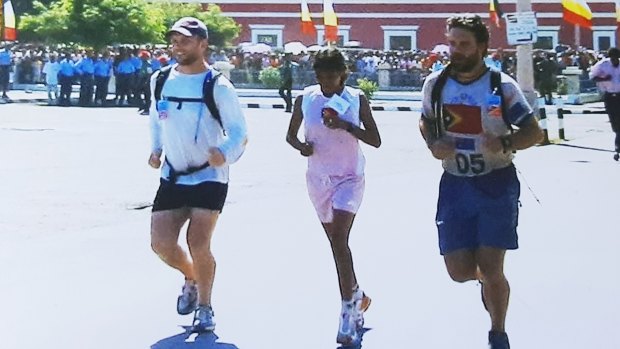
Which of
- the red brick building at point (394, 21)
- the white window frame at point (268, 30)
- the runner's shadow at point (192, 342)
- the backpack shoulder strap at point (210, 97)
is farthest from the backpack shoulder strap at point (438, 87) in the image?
the white window frame at point (268, 30)

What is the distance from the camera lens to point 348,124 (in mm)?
7262

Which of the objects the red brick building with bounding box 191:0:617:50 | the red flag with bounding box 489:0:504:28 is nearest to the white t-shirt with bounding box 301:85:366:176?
the red flag with bounding box 489:0:504:28

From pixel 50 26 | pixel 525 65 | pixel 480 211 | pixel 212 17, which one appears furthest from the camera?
pixel 212 17

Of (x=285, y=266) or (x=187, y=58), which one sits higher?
(x=187, y=58)

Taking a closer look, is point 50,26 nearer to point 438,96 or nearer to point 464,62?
point 438,96

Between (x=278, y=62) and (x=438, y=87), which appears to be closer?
(x=438, y=87)

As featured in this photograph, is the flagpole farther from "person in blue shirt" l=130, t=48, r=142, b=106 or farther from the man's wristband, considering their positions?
the man's wristband

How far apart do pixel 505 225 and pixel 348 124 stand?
1260mm

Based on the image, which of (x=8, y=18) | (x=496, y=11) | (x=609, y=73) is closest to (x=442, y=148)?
(x=609, y=73)

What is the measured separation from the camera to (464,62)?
637cm

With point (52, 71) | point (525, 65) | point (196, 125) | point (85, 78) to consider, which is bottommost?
point (196, 125)

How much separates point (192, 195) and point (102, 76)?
108 ft

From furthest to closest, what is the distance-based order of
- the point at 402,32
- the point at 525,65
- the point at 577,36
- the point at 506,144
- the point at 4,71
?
the point at 402,32 < the point at 577,36 < the point at 4,71 < the point at 525,65 < the point at 506,144

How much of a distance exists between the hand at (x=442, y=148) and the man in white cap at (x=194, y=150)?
136 cm
